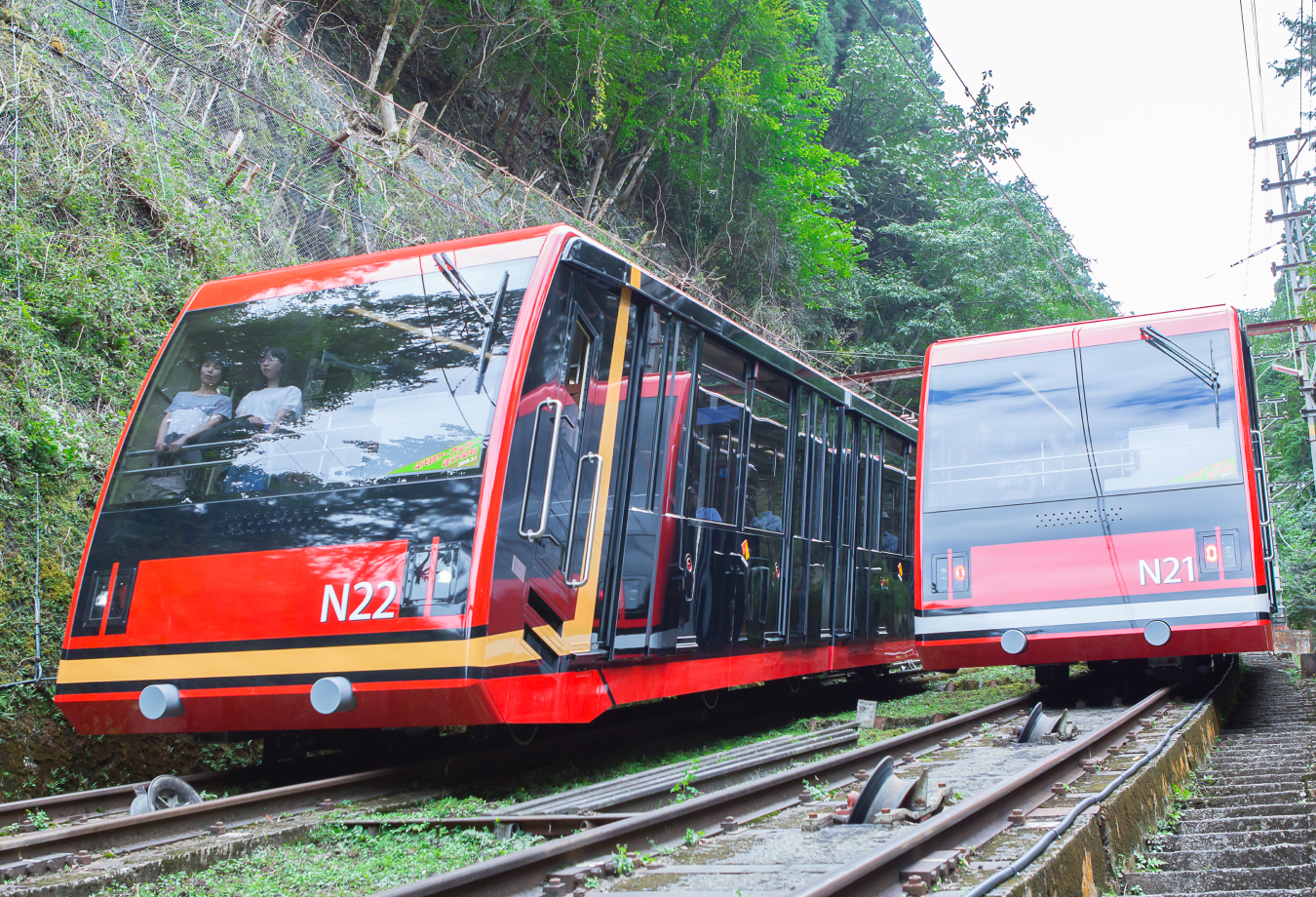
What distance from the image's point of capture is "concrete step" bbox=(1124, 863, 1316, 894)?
3584 mm

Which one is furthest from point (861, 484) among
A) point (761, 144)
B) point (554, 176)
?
point (761, 144)

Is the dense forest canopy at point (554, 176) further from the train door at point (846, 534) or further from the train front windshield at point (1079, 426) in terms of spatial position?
the train front windshield at point (1079, 426)

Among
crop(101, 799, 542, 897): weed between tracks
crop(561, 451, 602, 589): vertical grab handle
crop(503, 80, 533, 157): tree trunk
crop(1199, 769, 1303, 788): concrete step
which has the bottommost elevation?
crop(101, 799, 542, 897): weed between tracks

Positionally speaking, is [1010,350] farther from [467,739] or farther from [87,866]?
[87,866]

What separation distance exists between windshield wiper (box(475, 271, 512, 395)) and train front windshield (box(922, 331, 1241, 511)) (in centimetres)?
488

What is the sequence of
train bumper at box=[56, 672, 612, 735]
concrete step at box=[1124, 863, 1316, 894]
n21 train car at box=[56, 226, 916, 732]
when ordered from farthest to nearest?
n21 train car at box=[56, 226, 916, 732] → train bumper at box=[56, 672, 612, 735] → concrete step at box=[1124, 863, 1316, 894]

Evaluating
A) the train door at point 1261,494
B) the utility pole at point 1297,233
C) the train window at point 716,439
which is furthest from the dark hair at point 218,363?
the utility pole at point 1297,233

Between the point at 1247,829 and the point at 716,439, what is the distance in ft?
13.5

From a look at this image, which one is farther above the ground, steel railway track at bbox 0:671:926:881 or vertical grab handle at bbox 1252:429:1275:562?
vertical grab handle at bbox 1252:429:1275:562

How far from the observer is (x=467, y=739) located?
694cm

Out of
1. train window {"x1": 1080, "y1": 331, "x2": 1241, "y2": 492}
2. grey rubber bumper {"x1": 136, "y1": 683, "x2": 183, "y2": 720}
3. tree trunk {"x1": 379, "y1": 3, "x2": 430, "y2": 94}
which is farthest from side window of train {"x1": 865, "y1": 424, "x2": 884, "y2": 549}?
tree trunk {"x1": 379, "y1": 3, "x2": 430, "y2": 94}

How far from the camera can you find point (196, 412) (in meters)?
6.04

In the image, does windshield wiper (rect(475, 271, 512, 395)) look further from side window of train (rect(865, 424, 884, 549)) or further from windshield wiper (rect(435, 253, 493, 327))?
side window of train (rect(865, 424, 884, 549))

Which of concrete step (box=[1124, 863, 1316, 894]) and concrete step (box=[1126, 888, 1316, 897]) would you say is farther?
concrete step (box=[1124, 863, 1316, 894])
